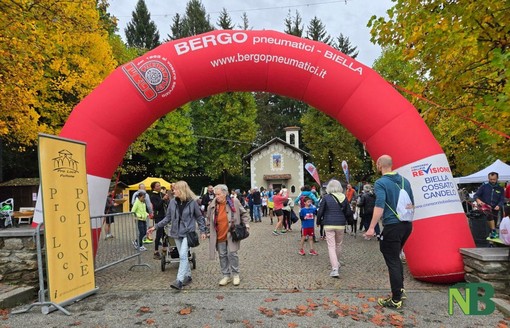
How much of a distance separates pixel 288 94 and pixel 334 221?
101 inches

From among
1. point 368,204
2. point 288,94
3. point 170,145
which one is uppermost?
point 170,145

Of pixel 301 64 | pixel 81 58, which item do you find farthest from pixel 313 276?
pixel 81 58

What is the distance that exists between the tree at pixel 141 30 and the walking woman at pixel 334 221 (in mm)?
48593

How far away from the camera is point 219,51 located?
7129 millimetres

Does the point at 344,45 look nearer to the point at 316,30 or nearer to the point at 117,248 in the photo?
the point at 316,30

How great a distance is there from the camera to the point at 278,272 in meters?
7.31

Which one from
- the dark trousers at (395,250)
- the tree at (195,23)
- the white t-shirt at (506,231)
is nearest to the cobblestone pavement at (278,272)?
the dark trousers at (395,250)

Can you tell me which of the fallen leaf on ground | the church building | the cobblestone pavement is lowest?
the cobblestone pavement

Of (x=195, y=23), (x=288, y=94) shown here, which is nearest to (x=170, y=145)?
(x=195, y=23)

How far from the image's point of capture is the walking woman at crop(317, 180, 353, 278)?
22.5 ft

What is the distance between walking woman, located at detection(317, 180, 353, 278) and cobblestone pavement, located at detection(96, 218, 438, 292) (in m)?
0.36

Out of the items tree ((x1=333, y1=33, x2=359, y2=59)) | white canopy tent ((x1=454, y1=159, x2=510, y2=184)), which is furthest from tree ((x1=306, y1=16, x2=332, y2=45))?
white canopy tent ((x1=454, y1=159, x2=510, y2=184))

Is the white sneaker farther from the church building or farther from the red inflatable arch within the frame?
the church building

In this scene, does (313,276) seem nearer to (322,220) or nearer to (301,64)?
(322,220)
